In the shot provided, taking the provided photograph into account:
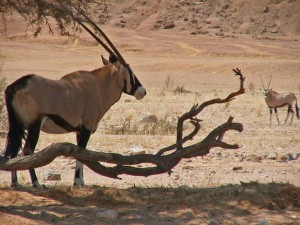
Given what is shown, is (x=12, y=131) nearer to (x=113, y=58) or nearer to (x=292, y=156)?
(x=113, y=58)

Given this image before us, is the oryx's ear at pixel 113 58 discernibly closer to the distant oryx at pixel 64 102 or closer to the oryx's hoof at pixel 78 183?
the distant oryx at pixel 64 102

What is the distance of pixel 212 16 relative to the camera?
10019 centimetres

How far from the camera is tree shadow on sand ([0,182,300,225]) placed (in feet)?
22.5

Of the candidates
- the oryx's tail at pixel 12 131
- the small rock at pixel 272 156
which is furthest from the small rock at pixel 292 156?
the oryx's tail at pixel 12 131

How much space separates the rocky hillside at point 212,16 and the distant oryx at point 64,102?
267 ft

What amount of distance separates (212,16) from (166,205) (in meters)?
94.5

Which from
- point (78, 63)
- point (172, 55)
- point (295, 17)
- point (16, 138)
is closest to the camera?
point (16, 138)

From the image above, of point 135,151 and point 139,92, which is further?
point 135,151

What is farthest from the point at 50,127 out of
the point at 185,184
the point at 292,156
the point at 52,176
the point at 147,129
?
the point at 147,129

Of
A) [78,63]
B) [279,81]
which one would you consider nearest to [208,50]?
[78,63]

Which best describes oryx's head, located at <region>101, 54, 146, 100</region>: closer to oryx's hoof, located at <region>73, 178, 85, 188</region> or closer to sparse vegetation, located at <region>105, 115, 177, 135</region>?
oryx's hoof, located at <region>73, 178, 85, 188</region>

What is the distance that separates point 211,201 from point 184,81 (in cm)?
3596

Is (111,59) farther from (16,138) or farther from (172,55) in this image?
(172,55)

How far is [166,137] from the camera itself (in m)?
14.5
